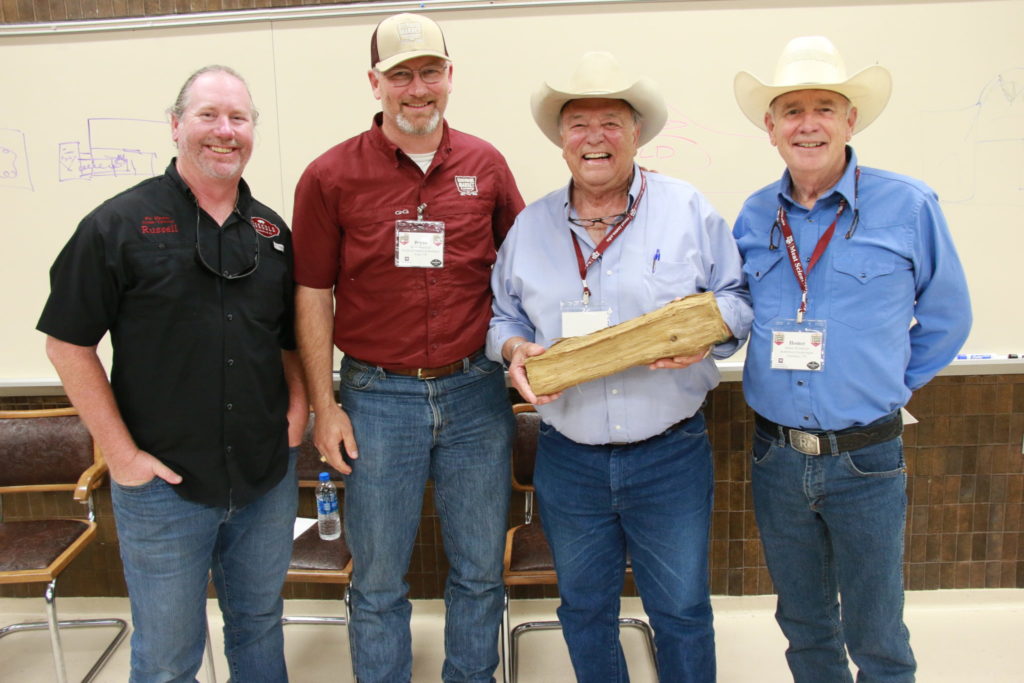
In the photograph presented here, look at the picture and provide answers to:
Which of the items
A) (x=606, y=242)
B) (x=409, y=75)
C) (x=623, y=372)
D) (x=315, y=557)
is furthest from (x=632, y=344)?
(x=315, y=557)

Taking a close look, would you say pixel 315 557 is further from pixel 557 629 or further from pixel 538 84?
pixel 538 84

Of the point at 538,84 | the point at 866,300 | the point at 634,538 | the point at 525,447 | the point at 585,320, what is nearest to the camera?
the point at 866,300

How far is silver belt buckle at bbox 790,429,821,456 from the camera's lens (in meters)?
1.60

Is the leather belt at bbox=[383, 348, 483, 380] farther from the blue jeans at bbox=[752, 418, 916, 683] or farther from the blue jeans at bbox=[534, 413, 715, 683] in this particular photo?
the blue jeans at bbox=[752, 418, 916, 683]

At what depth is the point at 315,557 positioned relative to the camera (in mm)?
2395

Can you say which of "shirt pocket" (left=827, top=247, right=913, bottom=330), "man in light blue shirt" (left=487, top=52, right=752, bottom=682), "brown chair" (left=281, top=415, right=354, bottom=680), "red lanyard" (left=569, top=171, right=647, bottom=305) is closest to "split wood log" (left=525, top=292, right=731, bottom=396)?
"man in light blue shirt" (left=487, top=52, right=752, bottom=682)

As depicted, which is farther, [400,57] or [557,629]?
[557,629]

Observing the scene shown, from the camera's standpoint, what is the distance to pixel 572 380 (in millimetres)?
1626

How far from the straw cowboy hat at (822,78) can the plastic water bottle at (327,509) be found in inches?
79.3

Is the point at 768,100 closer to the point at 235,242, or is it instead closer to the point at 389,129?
the point at 389,129

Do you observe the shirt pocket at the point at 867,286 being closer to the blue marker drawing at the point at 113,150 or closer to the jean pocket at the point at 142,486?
the jean pocket at the point at 142,486

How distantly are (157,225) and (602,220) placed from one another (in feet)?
3.45

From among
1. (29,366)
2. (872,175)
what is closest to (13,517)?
(29,366)

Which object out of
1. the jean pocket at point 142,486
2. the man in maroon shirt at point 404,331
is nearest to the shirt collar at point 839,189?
the man in maroon shirt at point 404,331
